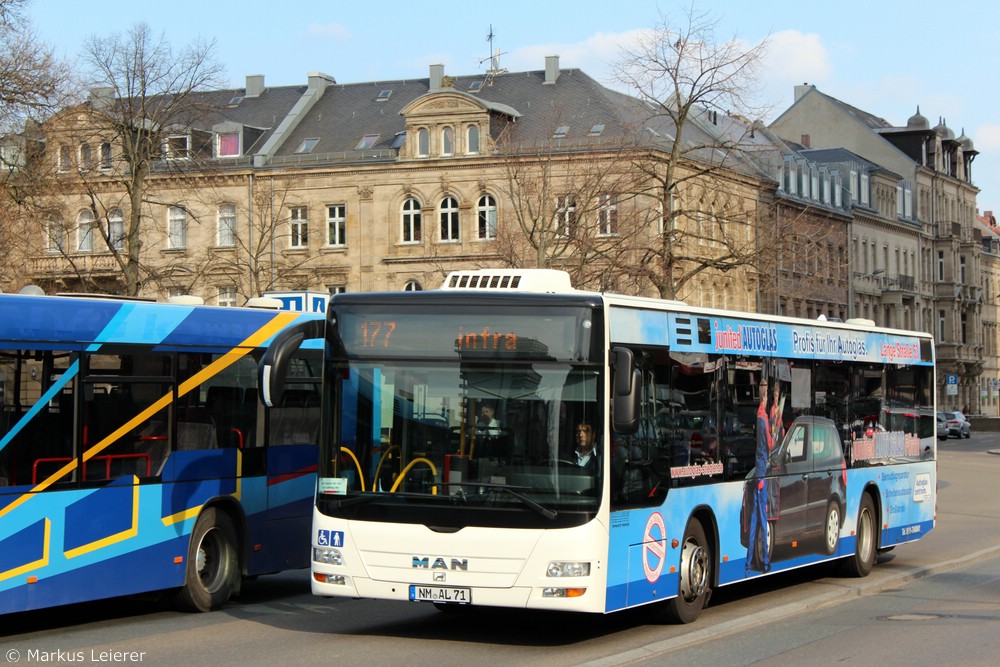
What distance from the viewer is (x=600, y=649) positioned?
1166 centimetres

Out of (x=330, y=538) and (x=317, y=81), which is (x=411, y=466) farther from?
(x=317, y=81)

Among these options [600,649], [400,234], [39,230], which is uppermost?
[400,234]

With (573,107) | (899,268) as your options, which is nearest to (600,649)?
(573,107)

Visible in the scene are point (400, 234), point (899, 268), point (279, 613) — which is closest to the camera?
point (279, 613)

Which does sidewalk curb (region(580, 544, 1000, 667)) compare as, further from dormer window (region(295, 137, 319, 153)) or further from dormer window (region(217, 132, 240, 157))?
dormer window (region(217, 132, 240, 157))

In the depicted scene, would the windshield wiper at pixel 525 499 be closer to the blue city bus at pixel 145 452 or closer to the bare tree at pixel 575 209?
the blue city bus at pixel 145 452

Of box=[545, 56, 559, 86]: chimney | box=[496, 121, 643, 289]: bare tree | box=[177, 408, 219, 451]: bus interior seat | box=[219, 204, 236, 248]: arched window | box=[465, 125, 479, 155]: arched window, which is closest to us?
box=[177, 408, 219, 451]: bus interior seat

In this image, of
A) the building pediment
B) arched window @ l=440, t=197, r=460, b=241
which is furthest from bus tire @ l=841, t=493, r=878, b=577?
arched window @ l=440, t=197, r=460, b=241

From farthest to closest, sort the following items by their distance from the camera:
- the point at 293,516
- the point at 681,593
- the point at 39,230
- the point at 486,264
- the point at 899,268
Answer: the point at 899,268 < the point at 486,264 < the point at 39,230 < the point at 293,516 < the point at 681,593

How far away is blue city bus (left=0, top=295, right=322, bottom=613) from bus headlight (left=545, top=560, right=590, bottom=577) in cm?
315

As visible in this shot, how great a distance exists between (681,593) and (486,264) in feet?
162

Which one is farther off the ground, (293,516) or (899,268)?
(899,268)

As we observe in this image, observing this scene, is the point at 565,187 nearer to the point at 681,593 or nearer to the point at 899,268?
the point at 681,593

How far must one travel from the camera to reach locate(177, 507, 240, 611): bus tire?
13961 millimetres
